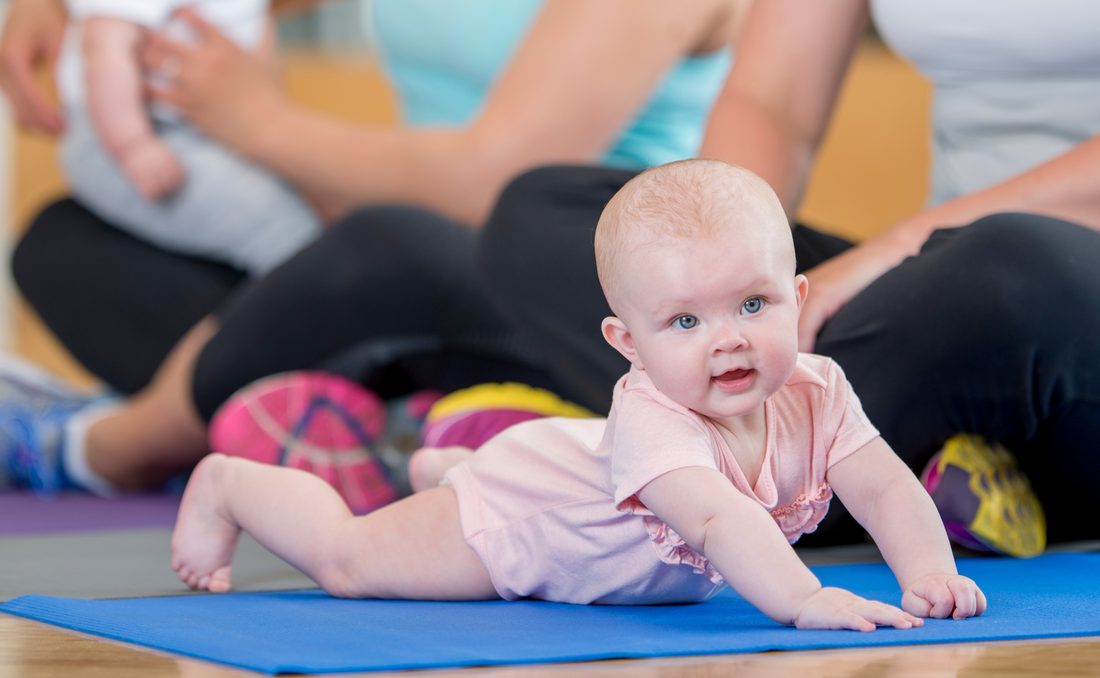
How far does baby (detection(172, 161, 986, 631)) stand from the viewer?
602 mm

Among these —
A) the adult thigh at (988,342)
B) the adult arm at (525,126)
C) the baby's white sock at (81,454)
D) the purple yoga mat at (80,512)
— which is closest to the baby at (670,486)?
the adult thigh at (988,342)

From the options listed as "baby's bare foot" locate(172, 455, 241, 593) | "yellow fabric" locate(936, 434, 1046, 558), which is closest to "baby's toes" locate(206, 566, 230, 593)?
"baby's bare foot" locate(172, 455, 241, 593)

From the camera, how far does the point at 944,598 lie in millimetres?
608

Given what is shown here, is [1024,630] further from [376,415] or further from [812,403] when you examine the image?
[376,415]

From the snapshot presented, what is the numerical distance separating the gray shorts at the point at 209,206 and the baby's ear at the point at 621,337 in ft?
3.41

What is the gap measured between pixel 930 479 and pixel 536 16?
876mm

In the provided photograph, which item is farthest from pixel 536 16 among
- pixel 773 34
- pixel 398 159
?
pixel 773 34

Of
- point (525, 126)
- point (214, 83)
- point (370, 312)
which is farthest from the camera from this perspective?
point (214, 83)

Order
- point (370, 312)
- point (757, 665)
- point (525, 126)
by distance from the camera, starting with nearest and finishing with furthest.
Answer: point (757, 665), point (370, 312), point (525, 126)

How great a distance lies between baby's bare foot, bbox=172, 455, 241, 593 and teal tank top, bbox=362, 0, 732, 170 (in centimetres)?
80

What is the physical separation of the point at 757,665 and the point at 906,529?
0.60 feet

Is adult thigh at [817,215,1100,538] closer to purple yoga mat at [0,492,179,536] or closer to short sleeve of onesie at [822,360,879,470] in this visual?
short sleeve of onesie at [822,360,879,470]

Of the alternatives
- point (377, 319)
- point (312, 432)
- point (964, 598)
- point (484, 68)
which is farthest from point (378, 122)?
point (964, 598)

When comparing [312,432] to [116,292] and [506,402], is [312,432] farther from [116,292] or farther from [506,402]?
[116,292]
